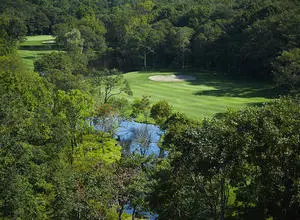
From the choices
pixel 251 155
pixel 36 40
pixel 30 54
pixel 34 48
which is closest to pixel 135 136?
pixel 251 155

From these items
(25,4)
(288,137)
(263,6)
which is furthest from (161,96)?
(25,4)

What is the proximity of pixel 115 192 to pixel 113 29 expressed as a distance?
102 metres

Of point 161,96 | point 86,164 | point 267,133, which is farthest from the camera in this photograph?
point 161,96

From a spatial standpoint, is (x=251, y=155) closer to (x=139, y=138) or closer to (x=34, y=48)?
(x=139, y=138)

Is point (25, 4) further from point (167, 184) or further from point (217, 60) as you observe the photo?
point (167, 184)

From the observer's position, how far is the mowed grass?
53562mm

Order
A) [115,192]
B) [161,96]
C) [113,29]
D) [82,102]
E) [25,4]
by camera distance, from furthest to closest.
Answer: [25,4], [113,29], [161,96], [82,102], [115,192]

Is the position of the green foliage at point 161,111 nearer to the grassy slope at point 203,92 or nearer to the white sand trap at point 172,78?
the grassy slope at point 203,92

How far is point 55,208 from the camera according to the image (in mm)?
19547

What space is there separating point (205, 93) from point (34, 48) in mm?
72343

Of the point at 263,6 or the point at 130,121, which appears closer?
the point at 130,121

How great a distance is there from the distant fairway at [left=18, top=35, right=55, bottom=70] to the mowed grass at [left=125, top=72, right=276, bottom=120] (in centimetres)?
3527

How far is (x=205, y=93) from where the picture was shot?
206 ft

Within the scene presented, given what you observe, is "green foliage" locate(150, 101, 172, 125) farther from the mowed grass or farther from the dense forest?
the mowed grass
